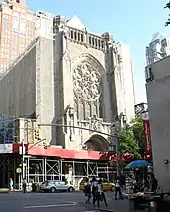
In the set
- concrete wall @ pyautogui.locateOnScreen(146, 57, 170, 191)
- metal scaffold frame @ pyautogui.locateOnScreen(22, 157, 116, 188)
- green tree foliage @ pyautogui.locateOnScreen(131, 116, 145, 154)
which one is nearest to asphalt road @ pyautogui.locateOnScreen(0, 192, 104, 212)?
concrete wall @ pyautogui.locateOnScreen(146, 57, 170, 191)

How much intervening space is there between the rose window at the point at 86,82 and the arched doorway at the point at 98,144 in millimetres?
7188

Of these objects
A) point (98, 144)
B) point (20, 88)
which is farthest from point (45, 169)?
point (20, 88)

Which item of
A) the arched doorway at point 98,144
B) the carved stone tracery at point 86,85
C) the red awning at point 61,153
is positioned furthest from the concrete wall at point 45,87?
the arched doorway at point 98,144

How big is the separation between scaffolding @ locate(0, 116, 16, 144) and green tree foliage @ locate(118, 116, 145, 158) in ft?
51.5

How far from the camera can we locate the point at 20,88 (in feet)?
167

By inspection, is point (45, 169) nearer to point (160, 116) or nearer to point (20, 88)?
point (20, 88)

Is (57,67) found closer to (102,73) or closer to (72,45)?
(72,45)

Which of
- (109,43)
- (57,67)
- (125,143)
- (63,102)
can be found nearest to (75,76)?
(57,67)

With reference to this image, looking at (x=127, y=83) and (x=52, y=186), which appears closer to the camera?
(x=52, y=186)

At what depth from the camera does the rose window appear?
175 ft

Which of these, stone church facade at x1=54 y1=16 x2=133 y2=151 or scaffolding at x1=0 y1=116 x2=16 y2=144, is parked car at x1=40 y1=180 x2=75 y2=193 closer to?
scaffolding at x1=0 y1=116 x2=16 y2=144

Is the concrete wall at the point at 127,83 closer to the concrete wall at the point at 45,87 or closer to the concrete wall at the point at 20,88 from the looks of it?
the concrete wall at the point at 45,87

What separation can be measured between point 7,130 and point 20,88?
941cm

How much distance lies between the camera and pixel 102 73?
5731cm
